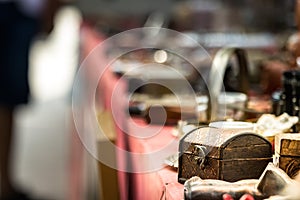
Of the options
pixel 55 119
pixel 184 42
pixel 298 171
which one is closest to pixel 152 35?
pixel 184 42

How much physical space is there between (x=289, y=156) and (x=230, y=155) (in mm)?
94

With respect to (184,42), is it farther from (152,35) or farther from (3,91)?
(3,91)

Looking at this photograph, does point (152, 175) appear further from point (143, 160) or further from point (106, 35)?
point (106, 35)

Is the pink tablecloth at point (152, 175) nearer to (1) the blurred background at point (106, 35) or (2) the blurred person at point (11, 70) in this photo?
(1) the blurred background at point (106, 35)

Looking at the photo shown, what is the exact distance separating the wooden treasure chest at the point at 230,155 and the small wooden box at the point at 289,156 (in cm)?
3

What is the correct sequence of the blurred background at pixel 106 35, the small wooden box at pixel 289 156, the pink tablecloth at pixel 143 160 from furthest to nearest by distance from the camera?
the blurred background at pixel 106 35 < the pink tablecloth at pixel 143 160 < the small wooden box at pixel 289 156

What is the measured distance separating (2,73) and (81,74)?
144 centimetres

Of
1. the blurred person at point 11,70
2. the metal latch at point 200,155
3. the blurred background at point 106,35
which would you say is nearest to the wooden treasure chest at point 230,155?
the metal latch at point 200,155

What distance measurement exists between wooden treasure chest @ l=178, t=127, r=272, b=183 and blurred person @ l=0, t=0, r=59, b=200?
3.19 m

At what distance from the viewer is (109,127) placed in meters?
1.90

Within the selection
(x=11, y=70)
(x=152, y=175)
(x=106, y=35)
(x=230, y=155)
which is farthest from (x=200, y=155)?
(x=106, y=35)

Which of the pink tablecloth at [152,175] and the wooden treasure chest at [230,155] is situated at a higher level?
the wooden treasure chest at [230,155]

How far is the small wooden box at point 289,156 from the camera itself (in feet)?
3.31

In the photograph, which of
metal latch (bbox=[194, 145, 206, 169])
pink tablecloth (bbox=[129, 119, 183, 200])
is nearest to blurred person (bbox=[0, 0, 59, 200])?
pink tablecloth (bbox=[129, 119, 183, 200])
